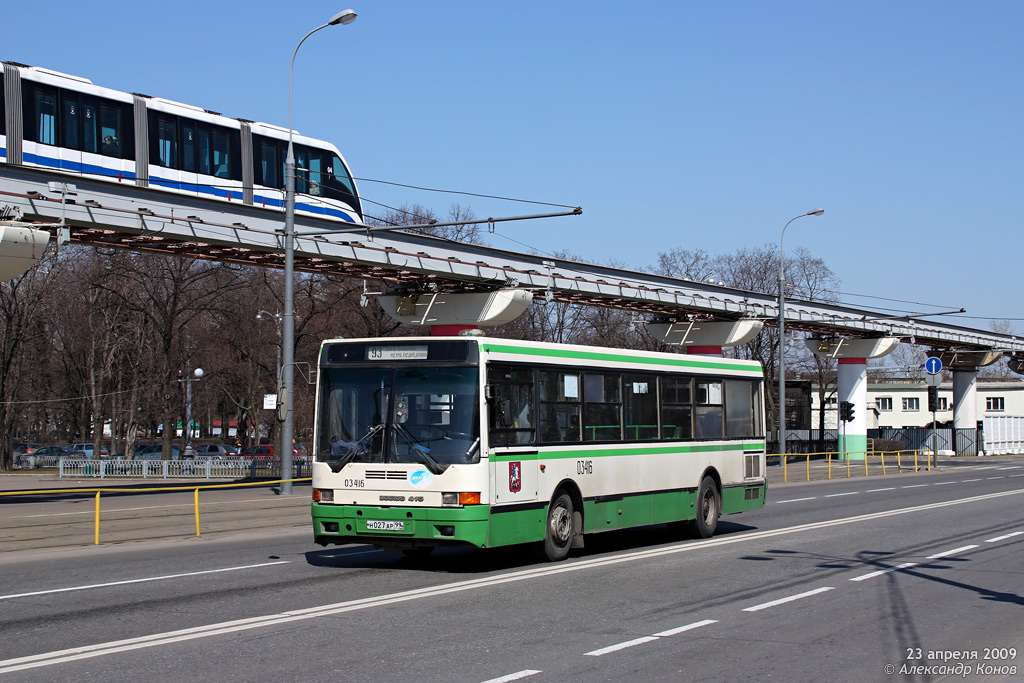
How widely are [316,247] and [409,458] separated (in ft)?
72.4

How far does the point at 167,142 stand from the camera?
1145 inches

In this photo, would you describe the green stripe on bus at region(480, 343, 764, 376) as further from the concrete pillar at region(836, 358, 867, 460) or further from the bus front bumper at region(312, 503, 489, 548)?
the concrete pillar at region(836, 358, 867, 460)

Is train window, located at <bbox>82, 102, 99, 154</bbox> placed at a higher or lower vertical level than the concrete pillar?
higher

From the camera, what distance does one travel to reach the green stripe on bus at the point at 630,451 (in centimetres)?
1345

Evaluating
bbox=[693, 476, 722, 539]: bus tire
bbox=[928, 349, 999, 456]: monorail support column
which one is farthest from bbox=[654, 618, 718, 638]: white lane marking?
bbox=[928, 349, 999, 456]: monorail support column

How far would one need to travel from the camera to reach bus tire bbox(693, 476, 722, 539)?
57.3ft

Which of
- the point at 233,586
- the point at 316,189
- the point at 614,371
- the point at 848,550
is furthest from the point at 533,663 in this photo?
the point at 316,189

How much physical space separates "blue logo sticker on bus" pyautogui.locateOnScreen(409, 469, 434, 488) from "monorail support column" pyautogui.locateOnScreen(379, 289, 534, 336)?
28053 mm

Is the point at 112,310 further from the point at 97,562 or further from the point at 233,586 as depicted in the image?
the point at 233,586

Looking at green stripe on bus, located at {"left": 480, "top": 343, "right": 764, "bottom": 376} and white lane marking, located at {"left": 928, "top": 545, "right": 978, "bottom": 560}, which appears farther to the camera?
white lane marking, located at {"left": 928, "top": 545, "right": 978, "bottom": 560}

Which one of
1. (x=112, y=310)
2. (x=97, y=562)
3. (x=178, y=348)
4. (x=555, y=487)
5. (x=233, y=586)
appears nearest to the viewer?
(x=233, y=586)

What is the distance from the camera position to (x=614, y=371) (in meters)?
15.6

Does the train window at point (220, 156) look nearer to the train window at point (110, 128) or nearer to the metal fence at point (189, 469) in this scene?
the train window at point (110, 128)

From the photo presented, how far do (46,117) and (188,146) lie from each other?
14.4 feet
